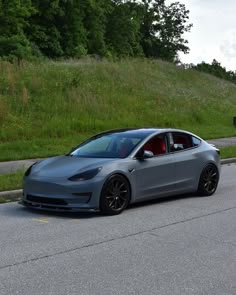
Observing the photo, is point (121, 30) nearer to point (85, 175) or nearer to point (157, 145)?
point (157, 145)

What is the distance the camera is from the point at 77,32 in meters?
59.4

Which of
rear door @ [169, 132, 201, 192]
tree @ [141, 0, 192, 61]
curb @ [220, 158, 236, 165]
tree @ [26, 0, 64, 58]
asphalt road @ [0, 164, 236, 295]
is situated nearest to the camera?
asphalt road @ [0, 164, 236, 295]

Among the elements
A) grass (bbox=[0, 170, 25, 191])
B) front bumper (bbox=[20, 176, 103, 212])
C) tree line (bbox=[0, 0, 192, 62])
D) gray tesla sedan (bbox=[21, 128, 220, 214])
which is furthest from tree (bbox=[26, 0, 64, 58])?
front bumper (bbox=[20, 176, 103, 212])

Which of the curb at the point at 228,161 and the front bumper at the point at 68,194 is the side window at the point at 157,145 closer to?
the front bumper at the point at 68,194

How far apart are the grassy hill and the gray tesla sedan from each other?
20.1 feet

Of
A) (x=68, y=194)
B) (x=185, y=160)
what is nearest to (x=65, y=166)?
(x=68, y=194)

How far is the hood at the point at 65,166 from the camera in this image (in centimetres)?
853

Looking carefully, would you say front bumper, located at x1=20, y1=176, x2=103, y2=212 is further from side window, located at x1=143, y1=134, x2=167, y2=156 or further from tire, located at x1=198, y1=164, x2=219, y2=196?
tire, located at x1=198, y1=164, x2=219, y2=196

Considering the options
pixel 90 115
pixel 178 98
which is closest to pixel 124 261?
pixel 90 115

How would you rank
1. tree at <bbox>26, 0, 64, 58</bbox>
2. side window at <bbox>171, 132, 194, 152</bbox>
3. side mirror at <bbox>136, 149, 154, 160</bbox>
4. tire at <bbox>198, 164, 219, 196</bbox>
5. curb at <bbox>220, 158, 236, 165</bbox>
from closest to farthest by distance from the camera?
side mirror at <bbox>136, 149, 154, 160</bbox>
side window at <bbox>171, 132, 194, 152</bbox>
tire at <bbox>198, 164, 219, 196</bbox>
curb at <bbox>220, 158, 236, 165</bbox>
tree at <bbox>26, 0, 64, 58</bbox>

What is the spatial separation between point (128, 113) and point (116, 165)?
15.9 metres

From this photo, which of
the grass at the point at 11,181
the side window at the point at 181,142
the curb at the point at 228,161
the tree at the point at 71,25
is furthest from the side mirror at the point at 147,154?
the tree at the point at 71,25

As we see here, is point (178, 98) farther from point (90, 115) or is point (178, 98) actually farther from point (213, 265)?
point (213, 265)

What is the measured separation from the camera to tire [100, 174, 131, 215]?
28.0 feet
